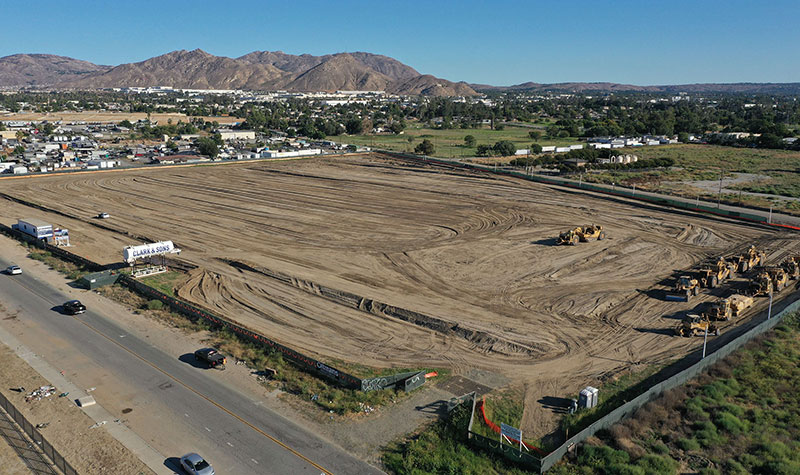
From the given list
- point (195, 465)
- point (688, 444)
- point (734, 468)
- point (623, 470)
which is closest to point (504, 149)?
point (688, 444)

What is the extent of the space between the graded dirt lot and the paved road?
6.23 meters

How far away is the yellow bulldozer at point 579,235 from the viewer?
2090 inches

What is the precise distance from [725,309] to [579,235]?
1895cm

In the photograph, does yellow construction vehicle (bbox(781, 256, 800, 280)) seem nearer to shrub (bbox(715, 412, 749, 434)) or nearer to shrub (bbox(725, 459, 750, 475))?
shrub (bbox(715, 412, 749, 434))

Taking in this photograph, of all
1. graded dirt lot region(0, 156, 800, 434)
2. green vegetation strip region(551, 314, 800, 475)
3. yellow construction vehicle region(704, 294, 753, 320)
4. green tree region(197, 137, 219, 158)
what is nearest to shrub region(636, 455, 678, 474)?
green vegetation strip region(551, 314, 800, 475)

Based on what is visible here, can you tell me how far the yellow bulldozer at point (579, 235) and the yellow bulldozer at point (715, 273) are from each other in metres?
11.5

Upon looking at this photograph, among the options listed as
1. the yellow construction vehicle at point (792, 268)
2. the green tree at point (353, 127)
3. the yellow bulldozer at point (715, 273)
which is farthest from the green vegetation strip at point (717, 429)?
the green tree at point (353, 127)

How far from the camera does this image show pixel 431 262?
47.9 metres

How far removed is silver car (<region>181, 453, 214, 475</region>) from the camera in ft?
66.1

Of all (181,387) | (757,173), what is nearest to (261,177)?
(181,387)

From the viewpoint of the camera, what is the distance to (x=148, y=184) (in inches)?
3477

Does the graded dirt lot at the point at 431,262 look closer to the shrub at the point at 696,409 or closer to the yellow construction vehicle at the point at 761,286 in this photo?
the yellow construction vehicle at the point at 761,286

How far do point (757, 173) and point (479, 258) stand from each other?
7225 centimetres

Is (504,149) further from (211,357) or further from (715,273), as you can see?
(211,357)
